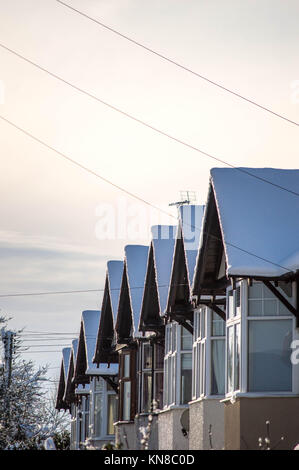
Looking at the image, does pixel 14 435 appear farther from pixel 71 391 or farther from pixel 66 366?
pixel 66 366

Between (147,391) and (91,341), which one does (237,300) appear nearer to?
(147,391)

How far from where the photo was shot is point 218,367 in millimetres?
25547

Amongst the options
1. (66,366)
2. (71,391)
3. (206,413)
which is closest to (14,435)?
(71,391)

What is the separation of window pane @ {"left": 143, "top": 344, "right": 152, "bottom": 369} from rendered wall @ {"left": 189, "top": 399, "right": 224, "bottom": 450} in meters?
9.43

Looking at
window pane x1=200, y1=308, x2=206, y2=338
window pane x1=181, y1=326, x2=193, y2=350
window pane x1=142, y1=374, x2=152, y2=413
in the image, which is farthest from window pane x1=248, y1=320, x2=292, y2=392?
window pane x1=142, y1=374, x2=152, y2=413

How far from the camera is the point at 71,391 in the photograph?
63688 mm

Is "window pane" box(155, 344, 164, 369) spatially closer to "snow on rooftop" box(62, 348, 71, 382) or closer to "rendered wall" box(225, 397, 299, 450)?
"rendered wall" box(225, 397, 299, 450)

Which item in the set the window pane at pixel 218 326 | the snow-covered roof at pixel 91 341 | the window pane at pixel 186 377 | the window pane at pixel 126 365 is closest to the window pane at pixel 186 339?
the window pane at pixel 186 377

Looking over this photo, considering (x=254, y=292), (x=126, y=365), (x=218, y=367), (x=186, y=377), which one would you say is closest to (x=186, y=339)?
(x=186, y=377)

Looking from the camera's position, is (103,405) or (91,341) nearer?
(103,405)

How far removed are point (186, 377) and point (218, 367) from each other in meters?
3.99

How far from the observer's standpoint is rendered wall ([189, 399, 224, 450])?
24.6 m

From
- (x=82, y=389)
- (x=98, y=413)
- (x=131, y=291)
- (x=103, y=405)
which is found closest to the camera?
(x=131, y=291)
